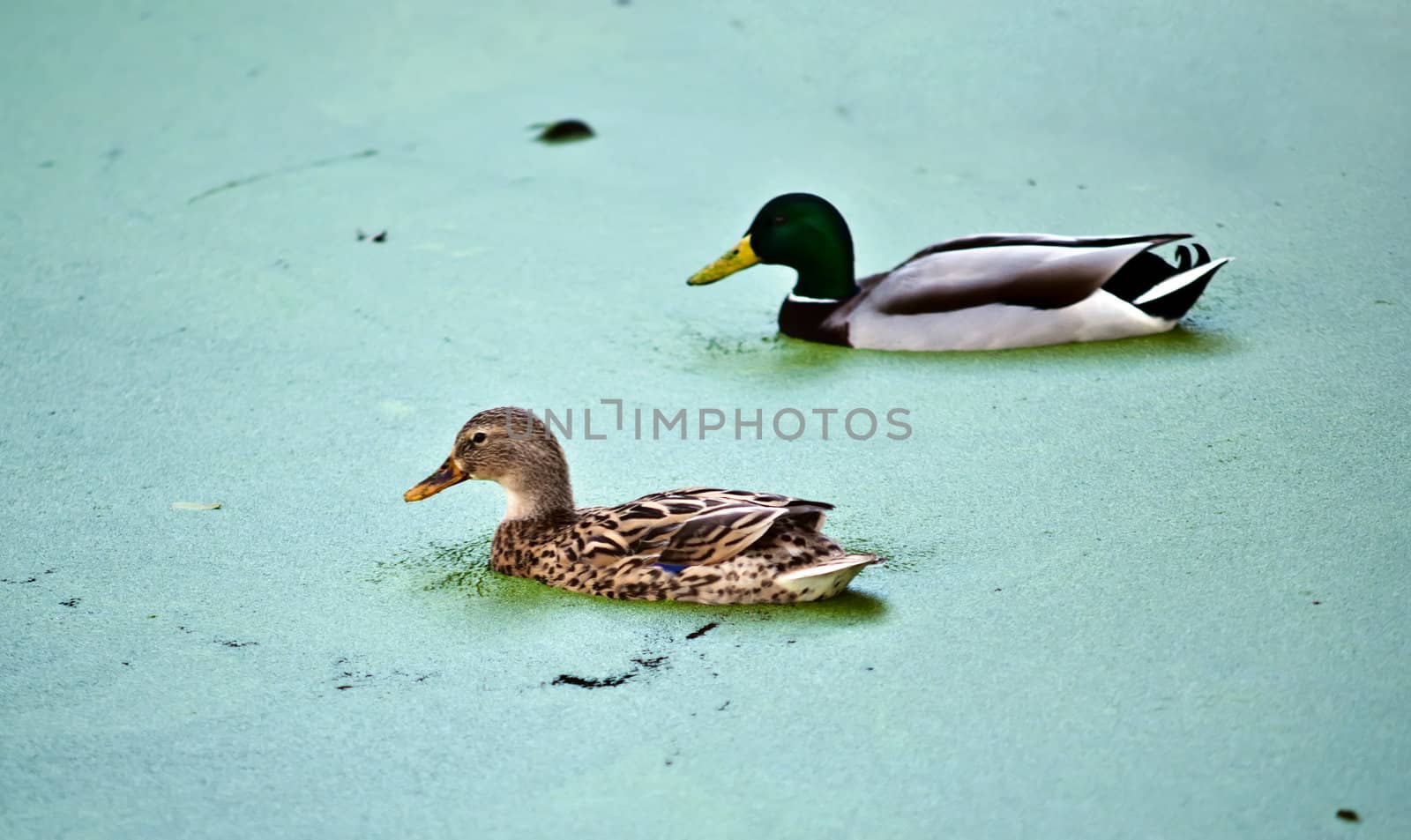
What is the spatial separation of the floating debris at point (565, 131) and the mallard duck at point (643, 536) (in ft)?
8.60

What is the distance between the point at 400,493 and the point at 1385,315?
103 inches

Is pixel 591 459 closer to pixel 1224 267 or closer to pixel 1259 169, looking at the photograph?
pixel 1224 267

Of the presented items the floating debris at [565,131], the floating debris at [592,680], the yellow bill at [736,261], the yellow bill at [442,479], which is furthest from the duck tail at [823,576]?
the floating debris at [565,131]

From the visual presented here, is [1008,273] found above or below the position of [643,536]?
above

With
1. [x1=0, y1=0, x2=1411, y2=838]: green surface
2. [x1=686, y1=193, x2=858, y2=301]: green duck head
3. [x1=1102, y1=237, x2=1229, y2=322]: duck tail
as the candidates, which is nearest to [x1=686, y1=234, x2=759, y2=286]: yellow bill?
[x1=686, y1=193, x2=858, y2=301]: green duck head

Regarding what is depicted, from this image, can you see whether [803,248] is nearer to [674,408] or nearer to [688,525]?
[674,408]

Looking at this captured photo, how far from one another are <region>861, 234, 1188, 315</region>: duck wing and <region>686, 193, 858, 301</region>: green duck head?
16 centimetres

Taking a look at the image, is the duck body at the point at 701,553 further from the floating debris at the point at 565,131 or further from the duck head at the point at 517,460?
the floating debris at the point at 565,131

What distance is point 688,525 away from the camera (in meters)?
2.90

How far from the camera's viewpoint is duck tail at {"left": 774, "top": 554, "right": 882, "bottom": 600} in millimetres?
2836

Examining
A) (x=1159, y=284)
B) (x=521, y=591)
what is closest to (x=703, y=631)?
(x=521, y=591)

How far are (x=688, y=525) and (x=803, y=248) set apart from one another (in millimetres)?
1722

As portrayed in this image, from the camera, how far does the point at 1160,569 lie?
9.80 ft

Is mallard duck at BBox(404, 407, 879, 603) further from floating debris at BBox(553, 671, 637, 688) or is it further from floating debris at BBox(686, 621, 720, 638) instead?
floating debris at BBox(553, 671, 637, 688)
